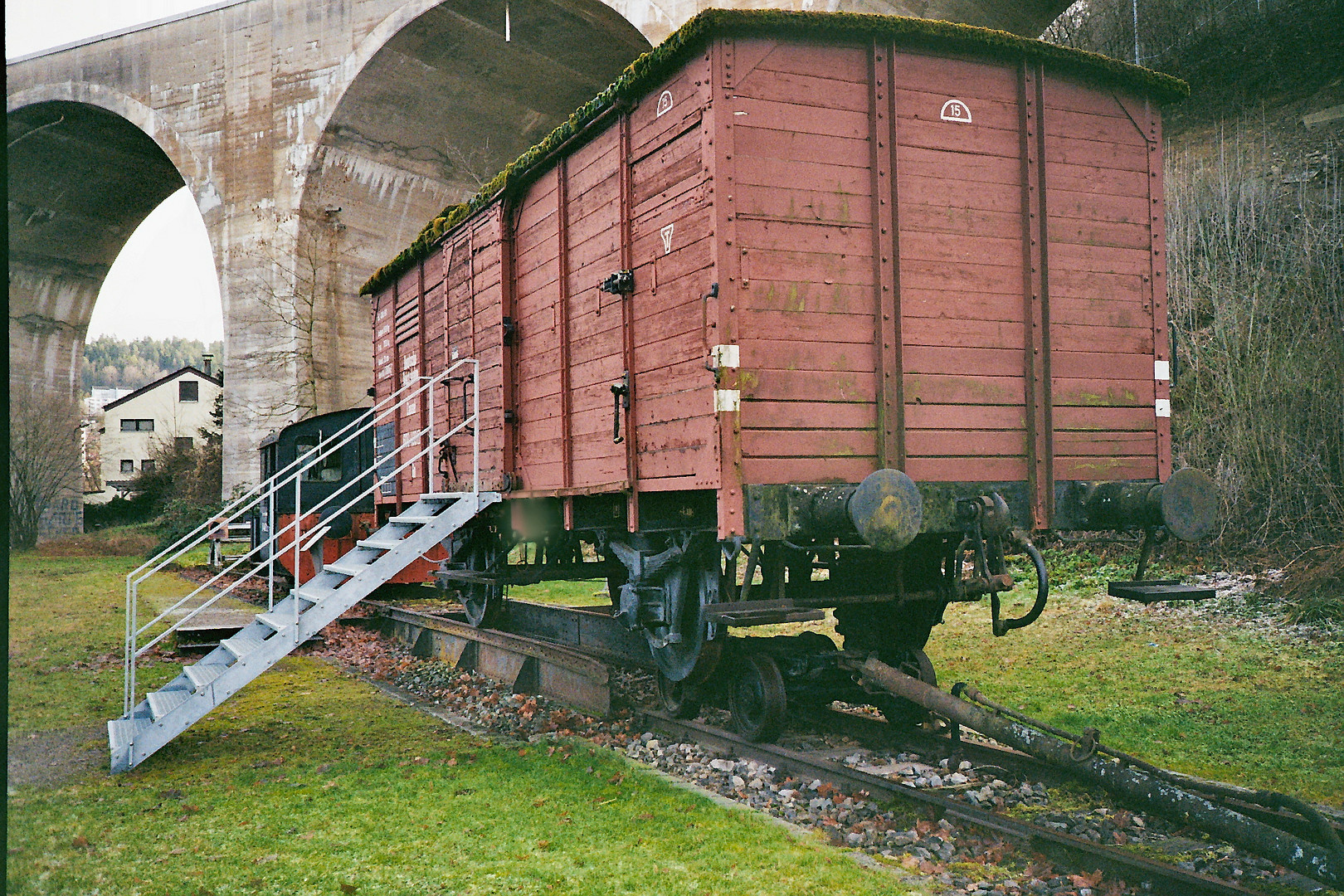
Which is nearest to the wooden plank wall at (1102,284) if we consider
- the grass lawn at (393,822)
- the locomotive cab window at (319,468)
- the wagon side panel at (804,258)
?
the wagon side panel at (804,258)

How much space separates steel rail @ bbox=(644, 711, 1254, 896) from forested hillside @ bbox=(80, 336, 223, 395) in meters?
27.0

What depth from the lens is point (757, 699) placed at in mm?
5910

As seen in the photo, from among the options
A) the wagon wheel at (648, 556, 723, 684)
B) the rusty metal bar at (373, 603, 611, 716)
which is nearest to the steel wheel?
the wagon wheel at (648, 556, 723, 684)

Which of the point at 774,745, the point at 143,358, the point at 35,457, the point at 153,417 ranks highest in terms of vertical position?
the point at 143,358

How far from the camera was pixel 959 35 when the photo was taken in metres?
5.61

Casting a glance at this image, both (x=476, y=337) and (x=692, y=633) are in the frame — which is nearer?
(x=692, y=633)

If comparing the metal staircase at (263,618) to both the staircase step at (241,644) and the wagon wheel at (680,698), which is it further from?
the wagon wheel at (680,698)

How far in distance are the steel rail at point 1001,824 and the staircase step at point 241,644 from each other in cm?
300

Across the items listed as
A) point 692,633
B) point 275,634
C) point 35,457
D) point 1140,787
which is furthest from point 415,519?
point 1140,787

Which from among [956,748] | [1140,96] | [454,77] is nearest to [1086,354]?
[1140,96]

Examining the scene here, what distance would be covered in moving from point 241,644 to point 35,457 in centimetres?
438

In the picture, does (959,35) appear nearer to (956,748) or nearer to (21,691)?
(956,748)

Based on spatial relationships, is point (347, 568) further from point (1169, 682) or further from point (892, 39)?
point (1169, 682)

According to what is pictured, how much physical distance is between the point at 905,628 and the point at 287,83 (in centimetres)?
2296
